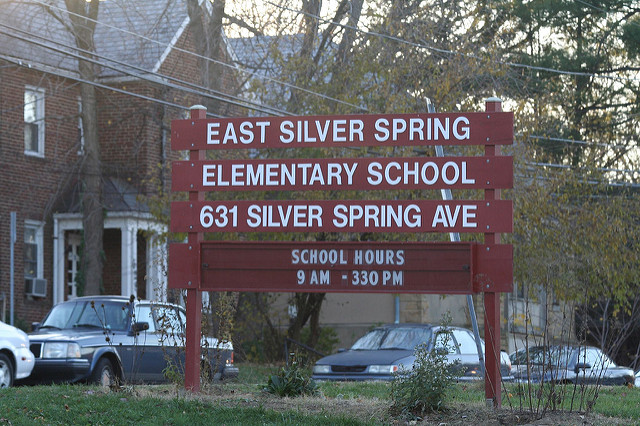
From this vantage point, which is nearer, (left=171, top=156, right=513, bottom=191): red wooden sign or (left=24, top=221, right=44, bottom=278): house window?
(left=171, top=156, right=513, bottom=191): red wooden sign

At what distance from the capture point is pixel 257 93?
23594mm

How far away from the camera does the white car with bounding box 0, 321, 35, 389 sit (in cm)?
1454

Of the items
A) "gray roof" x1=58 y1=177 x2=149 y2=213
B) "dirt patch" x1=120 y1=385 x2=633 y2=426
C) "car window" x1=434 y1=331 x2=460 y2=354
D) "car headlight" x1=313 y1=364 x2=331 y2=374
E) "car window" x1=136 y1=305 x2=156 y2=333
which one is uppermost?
"gray roof" x1=58 y1=177 x2=149 y2=213

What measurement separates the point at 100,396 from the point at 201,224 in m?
2.13

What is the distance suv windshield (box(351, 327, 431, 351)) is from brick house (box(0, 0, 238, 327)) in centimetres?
862

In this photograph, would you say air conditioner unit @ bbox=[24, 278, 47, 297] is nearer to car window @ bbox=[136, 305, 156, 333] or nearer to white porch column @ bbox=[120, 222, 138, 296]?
white porch column @ bbox=[120, 222, 138, 296]

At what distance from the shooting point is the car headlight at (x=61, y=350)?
15.3 meters

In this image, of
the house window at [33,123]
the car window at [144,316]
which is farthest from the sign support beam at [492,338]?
the house window at [33,123]

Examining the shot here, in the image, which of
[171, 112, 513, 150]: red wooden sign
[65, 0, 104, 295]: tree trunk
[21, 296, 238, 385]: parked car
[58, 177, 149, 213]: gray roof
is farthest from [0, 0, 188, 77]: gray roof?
[171, 112, 513, 150]: red wooden sign

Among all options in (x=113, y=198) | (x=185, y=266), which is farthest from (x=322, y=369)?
(x=113, y=198)

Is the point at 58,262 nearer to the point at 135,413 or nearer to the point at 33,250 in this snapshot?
the point at 33,250

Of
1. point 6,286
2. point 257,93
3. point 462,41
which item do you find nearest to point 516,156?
point 462,41

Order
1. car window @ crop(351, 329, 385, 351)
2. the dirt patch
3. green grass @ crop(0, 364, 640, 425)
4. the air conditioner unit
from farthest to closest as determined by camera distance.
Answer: the air conditioner unit, car window @ crop(351, 329, 385, 351), green grass @ crop(0, 364, 640, 425), the dirt patch

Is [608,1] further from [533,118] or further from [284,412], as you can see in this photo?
[284,412]
